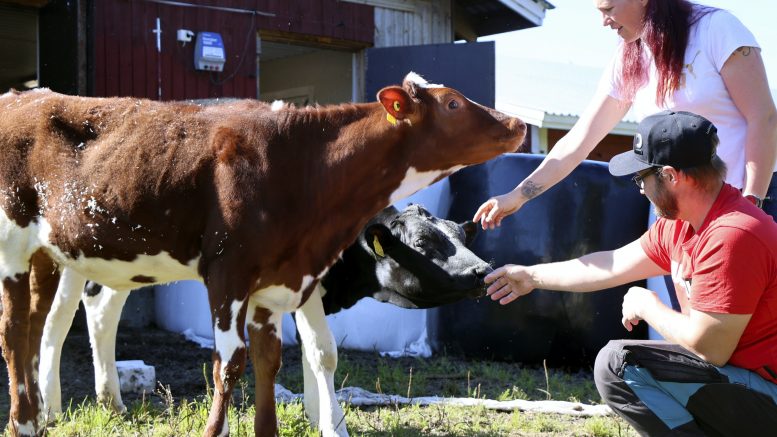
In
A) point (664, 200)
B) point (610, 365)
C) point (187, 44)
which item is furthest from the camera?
point (187, 44)

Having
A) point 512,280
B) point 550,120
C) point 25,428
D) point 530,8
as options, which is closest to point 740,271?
point 512,280

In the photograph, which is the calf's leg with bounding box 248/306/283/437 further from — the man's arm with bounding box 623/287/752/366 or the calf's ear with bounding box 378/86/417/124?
the man's arm with bounding box 623/287/752/366

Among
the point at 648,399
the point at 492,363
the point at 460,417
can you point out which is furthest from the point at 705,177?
the point at 492,363

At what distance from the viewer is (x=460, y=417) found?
556 centimetres

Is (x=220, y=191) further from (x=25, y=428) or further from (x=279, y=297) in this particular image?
(x=25, y=428)

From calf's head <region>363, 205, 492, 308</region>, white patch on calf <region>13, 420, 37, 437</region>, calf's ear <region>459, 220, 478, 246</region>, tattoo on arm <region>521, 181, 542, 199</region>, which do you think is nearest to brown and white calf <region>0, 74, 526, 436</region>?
white patch on calf <region>13, 420, 37, 437</region>

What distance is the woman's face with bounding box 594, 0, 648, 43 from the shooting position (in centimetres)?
404

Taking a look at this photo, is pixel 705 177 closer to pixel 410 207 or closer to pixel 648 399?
pixel 648 399

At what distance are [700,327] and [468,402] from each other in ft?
9.50

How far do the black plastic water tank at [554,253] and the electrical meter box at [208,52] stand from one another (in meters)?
4.58

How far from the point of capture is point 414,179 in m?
4.66

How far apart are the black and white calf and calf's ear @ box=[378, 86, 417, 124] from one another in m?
1.35

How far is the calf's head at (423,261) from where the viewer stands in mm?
5727

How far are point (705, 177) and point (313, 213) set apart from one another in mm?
1883
